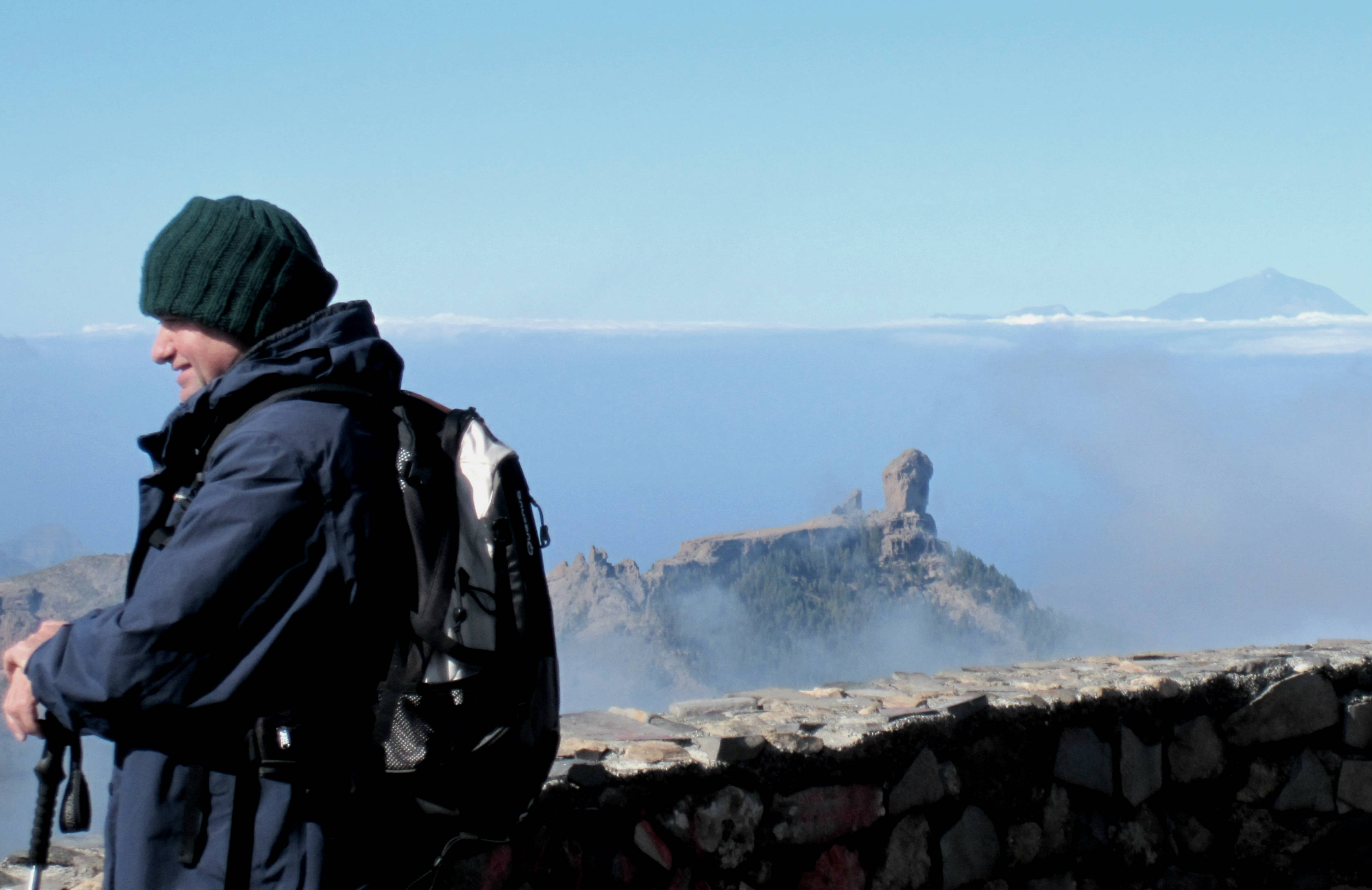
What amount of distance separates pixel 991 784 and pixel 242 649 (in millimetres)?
2292

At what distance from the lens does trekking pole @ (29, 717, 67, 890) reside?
1665 mm

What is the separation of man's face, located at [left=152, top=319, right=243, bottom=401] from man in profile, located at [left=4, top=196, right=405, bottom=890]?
4.4 inches

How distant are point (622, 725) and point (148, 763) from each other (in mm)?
1618

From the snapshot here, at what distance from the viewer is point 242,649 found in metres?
1.59

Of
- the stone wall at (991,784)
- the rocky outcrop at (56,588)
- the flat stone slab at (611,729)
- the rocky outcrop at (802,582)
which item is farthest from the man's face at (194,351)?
the rocky outcrop at (802,582)

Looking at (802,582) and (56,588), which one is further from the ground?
(56,588)

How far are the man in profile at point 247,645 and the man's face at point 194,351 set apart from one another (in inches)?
4.4

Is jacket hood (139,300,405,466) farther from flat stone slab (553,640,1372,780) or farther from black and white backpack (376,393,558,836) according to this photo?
flat stone slab (553,640,1372,780)

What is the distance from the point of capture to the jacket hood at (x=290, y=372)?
5.48ft

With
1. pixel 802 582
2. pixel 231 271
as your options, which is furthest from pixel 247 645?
pixel 802 582

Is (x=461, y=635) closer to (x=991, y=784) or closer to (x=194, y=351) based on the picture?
(x=194, y=351)

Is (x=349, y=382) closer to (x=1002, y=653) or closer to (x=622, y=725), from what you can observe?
(x=622, y=725)

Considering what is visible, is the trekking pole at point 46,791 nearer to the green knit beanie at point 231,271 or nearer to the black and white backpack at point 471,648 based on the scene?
the black and white backpack at point 471,648

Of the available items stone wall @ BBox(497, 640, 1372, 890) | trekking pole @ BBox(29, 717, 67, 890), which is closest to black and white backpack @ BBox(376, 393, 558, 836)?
trekking pole @ BBox(29, 717, 67, 890)
